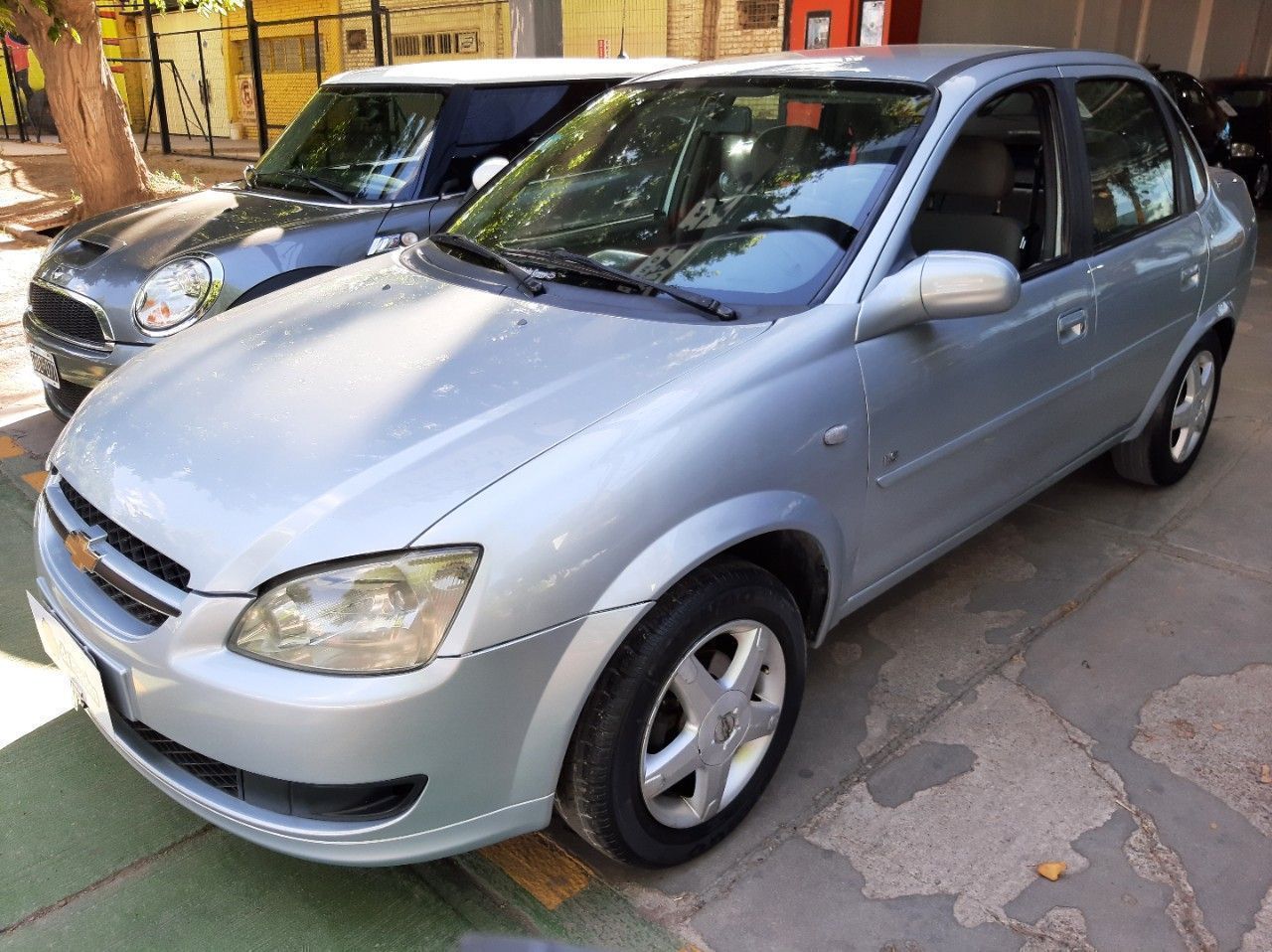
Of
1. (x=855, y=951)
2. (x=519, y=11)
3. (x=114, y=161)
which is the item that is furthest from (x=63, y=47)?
(x=855, y=951)

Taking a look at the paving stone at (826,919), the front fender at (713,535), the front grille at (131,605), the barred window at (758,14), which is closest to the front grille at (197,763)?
the front grille at (131,605)

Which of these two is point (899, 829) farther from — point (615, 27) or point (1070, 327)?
point (615, 27)

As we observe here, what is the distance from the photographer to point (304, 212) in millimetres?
5129

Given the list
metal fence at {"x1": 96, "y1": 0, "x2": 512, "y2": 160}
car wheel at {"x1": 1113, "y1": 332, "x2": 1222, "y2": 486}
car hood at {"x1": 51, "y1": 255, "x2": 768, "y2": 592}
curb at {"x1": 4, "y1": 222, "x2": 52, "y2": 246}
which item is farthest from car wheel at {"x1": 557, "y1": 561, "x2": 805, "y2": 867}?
metal fence at {"x1": 96, "y1": 0, "x2": 512, "y2": 160}

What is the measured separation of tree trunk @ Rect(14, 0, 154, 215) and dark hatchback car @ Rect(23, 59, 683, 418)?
564 centimetres

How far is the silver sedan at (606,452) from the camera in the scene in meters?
1.98

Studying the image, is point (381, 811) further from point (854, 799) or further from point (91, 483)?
point (854, 799)

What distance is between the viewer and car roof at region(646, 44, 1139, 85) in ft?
10.2

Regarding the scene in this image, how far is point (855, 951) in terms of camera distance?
89.5 inches

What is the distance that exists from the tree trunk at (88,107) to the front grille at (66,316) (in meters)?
6.43

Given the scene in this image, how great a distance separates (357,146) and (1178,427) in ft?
13.8

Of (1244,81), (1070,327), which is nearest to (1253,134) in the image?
(1244,81)

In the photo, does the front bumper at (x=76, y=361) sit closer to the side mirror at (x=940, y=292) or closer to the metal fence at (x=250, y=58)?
the side mirror at (x=940, y=292)

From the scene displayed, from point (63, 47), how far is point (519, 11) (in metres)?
4.67
